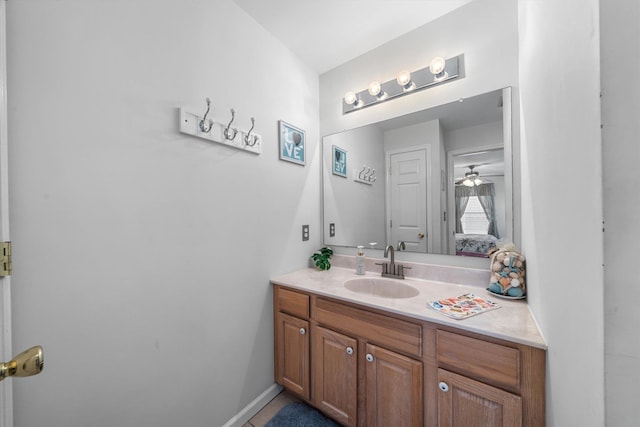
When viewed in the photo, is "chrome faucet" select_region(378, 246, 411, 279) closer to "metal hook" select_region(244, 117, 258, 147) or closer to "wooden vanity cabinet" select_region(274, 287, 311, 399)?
"wooden vanity cabinet" select_region(274, 287, 311, 399)

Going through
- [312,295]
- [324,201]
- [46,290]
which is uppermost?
[324,201]

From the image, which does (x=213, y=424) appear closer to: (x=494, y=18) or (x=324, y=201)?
(x=324, y=201)

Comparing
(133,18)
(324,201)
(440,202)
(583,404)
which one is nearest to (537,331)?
(583,404)

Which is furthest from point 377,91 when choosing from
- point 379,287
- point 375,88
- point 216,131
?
point 379,287

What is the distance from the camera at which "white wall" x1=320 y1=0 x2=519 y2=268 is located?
52.4 inches

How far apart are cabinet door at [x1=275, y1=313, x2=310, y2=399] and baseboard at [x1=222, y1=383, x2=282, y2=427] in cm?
8

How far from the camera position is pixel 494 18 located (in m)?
1.35

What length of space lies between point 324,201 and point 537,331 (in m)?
1.54

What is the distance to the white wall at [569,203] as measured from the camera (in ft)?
1.42

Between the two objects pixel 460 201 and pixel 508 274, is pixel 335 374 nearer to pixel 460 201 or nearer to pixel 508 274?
pixel 508 274

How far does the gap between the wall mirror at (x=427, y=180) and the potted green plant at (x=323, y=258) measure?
0.38 ft

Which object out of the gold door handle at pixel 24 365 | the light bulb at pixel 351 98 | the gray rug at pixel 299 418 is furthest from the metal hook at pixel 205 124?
the gray rug at pixel 299 418

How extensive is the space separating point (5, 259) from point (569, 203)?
151 cm

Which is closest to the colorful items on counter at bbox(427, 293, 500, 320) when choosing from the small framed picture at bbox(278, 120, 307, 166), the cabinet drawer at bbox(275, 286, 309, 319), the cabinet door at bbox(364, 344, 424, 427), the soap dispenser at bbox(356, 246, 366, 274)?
Answer: the cabinet door at bbox(364, 344, 424, 427)
